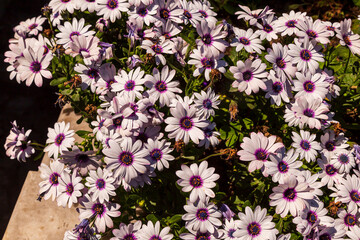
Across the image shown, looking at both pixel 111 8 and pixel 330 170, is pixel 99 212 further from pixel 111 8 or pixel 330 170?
pixel 330 170

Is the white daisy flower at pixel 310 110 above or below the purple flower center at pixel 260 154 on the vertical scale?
above

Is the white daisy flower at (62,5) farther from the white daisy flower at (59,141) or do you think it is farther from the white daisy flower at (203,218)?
the white daisy flower at (203,218)

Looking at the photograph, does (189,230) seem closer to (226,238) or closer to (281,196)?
(226,238)

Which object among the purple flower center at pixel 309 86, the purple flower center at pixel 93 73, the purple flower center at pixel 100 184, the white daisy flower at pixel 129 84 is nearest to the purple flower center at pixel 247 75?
the purple flower center at pixel 309 86

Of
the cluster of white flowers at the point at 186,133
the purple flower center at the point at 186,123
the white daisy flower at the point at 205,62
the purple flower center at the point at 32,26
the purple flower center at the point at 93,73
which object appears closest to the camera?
the cluster of white flowers at the point at 186,133

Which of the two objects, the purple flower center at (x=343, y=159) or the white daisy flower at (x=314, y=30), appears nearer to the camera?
the purple flower center at (x=343, y=159)

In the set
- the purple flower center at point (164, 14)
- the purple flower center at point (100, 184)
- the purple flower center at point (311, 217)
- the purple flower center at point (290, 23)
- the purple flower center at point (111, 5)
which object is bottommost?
the purple flower center at point (100, 184)
